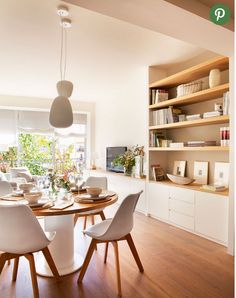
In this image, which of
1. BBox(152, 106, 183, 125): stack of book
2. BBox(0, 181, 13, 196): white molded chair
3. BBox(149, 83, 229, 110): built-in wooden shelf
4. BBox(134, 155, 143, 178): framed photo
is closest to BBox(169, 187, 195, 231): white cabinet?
BBox(134, 155, 143, 178): framed photo

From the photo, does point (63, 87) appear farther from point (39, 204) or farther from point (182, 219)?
point (182, 219)

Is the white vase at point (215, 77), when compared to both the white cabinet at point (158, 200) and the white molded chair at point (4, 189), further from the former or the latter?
the white molded chair at point (4, 189)

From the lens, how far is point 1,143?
19.5 feet

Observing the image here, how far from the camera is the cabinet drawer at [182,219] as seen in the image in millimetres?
3135

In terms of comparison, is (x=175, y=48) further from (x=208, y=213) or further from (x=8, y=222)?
(x=8, y=222)

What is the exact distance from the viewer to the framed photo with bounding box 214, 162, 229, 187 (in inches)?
117

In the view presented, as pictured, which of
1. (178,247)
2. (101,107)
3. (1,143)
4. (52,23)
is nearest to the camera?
(52,23)

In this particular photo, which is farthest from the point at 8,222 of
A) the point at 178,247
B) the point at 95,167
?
the point at 95,167

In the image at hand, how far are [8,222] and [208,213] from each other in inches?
91.0

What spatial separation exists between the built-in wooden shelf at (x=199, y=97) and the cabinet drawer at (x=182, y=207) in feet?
4.87

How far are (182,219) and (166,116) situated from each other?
63.4 inches

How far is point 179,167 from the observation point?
3.76 m

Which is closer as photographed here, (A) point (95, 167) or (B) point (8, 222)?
(B) point (8, 222)

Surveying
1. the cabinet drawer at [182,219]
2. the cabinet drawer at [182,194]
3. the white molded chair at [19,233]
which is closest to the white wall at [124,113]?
the cabinet drawer at [182,194]
